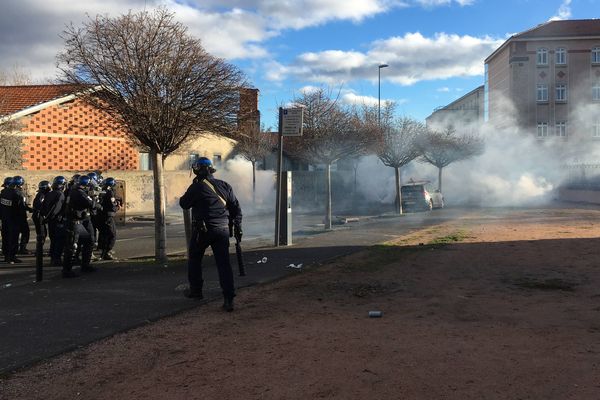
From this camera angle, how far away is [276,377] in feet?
12.6

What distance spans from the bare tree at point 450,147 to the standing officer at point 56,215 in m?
23.6

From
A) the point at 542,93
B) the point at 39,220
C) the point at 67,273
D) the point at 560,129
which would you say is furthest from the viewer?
the point at 542,93

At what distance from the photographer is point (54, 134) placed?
65.9ft

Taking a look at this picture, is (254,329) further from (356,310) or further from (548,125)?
(548,125)

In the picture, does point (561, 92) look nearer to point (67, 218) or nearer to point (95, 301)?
point (67, 218)

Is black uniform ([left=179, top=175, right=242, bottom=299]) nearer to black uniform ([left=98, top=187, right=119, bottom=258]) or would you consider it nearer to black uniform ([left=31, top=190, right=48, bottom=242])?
black uniform ([left=31, top=190, right=48, bottom=242])

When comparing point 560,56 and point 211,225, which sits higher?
point 560,56

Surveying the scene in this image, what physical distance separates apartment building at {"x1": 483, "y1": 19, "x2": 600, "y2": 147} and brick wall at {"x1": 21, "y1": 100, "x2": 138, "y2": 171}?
1330 inches

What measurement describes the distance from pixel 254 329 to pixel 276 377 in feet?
4.31

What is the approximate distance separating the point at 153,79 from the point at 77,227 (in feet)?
8.96

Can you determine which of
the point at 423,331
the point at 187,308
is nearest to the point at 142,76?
the point at 187,308

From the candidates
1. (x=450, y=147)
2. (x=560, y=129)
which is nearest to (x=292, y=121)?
(x=450, y=147)

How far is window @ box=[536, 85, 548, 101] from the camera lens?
148 feet

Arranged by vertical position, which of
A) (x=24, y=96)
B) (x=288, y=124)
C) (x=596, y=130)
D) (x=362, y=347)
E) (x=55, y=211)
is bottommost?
(x=362, y=347)
